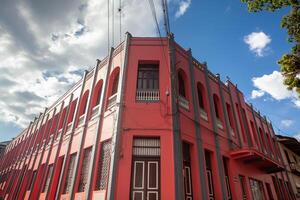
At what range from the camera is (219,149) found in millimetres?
10781

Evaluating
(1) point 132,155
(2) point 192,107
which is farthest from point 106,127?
(2) point 192,107

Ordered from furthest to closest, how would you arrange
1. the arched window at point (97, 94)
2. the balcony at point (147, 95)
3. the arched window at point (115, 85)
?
1. the arched window at point (97, 94)
2. the arched window at point (115, 85)
3. the balcony at point (147, 95)

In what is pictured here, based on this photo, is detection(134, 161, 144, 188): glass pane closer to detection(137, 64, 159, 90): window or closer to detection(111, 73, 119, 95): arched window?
detection(137, 64, 159, 90): window

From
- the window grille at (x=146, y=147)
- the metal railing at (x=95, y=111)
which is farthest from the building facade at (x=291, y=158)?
the metal railing at (x=95, y=111)

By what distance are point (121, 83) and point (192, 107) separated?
3.57m

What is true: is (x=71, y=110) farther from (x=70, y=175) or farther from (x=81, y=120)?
(x=70, y=175)

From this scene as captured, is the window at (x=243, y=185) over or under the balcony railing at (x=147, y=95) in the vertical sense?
under

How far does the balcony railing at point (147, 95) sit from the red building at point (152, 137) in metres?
0.04

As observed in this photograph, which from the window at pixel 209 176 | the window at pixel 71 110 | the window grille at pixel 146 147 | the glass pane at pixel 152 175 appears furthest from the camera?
the window at pixel 71 110

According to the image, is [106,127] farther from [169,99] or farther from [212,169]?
[212,169]

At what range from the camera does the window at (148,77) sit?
9852 mm

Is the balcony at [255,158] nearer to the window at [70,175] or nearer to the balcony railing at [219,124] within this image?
the balcony railing at [219,124]

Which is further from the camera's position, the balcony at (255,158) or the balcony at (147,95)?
the balcony at (255,158)

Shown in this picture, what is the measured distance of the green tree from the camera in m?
7.80
